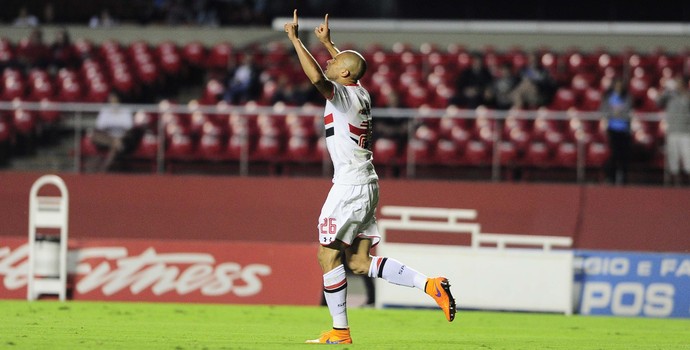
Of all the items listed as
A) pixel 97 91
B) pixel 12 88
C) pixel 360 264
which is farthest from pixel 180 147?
pixel 360 264

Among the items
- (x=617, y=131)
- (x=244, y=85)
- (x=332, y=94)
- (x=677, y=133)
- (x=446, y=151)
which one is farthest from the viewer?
(x=244, y=85)

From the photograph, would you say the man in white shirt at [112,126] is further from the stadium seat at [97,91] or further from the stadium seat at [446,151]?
the stadium seat at [446,151]

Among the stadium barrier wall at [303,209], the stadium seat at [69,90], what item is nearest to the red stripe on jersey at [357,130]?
the stadium barrier wall at [303,209]

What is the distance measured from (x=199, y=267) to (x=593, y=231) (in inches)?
266

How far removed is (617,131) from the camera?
1877cm

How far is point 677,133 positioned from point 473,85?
4019 millimetres

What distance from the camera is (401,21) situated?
2645cm

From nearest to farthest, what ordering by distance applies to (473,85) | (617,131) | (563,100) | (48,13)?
(617,131) < (473,85) < (563,100) < (48,13)

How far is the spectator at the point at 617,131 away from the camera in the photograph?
18.8 metres

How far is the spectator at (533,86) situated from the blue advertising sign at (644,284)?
5476 millimetres

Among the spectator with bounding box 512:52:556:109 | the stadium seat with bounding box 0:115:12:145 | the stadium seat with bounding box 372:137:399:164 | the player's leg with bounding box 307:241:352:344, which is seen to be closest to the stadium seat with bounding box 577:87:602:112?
the spectator with bounding box 512:52:556:109

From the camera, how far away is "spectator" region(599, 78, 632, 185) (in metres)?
18.8

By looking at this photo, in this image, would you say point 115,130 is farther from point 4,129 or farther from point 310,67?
point 310,67

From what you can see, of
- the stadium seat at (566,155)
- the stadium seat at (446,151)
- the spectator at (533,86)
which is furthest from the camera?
the spectator at (533,86)
